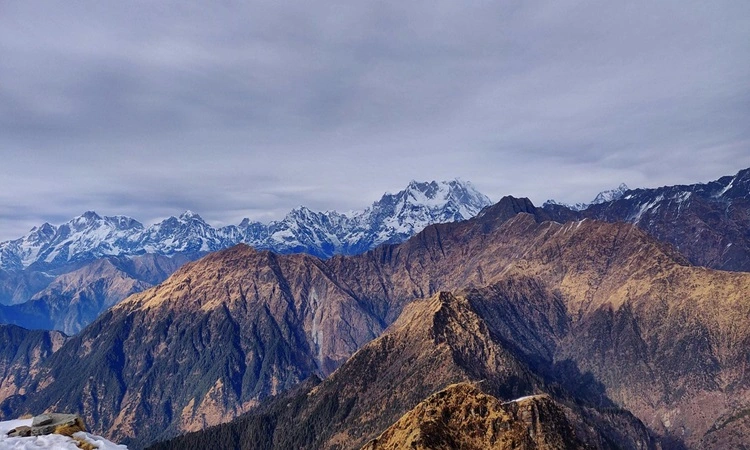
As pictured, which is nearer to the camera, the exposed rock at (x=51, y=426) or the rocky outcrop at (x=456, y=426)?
the exposed rock at (x=51, y=426)

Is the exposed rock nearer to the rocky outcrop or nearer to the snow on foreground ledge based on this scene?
the snow on foreground ledge

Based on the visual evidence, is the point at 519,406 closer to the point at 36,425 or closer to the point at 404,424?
the point at 404,424

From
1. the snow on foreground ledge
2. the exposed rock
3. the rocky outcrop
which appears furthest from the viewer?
the rocky outcrop

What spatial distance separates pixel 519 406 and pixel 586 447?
23.1m

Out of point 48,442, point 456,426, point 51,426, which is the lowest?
→ point 456,426

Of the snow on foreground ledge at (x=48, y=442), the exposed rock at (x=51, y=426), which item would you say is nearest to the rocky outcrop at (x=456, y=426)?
the snow on foreground ledge at (x=48, y=442)

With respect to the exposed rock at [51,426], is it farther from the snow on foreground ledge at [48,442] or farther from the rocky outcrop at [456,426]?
the rocky outcrop at [456,426]

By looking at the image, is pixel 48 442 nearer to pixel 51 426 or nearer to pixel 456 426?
pixel 51 426

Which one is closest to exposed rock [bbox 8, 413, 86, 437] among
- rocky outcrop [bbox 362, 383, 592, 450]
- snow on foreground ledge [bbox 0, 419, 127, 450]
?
snow on foreground ledge [bbox 0, 419, 127, 450]

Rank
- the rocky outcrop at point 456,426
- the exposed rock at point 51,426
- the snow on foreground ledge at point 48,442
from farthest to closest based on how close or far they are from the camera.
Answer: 1. the rocky outcrop at point 456,426
2. the exposed rock at point 51,426
3. the snow on foreground ledge at point 48,442

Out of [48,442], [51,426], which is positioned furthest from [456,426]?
[48,442]

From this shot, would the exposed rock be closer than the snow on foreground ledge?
No

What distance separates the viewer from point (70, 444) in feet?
125

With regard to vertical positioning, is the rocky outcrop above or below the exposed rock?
below
